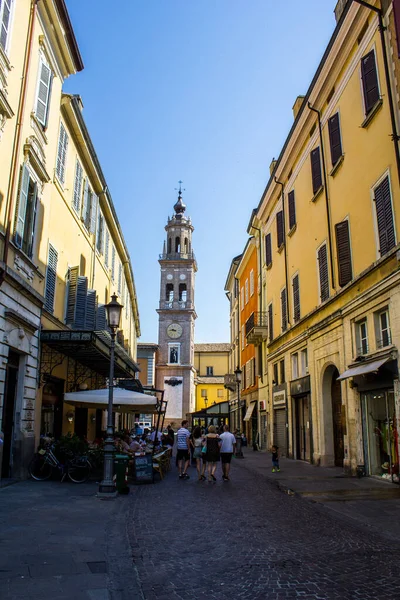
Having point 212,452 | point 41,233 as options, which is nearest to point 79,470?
point 212,452

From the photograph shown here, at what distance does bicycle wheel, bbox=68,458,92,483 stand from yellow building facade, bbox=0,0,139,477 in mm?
1158

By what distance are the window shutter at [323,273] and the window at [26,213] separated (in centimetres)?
969

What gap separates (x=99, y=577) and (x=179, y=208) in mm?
72398

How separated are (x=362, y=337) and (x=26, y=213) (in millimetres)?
10008

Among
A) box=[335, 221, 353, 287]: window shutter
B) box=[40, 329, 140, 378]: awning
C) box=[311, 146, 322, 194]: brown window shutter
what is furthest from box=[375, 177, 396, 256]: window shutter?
box=[40, 329, 140, 378]: awning

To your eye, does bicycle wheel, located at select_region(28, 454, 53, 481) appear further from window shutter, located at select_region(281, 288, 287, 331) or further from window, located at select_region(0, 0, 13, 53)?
window shutter, located at select_region(281, 288, 287, 331)

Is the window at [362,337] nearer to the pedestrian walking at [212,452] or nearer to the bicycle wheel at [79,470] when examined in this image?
the pedestrian walking at [212,452]

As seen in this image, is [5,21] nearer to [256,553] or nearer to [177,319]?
[256,553]

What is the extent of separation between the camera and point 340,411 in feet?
57.4

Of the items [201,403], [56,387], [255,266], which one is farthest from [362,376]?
[201,403]

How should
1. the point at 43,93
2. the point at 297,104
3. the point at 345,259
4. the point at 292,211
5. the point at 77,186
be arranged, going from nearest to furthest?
1. the point at 43,93
2. the point at 345,259
3. the point at 77,186
4. the point at 292,211
5. the point at 297,104

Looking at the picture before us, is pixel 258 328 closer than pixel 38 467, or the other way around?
pixel 38 467

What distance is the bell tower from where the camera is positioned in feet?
227

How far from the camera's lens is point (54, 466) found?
13594 millimetres
